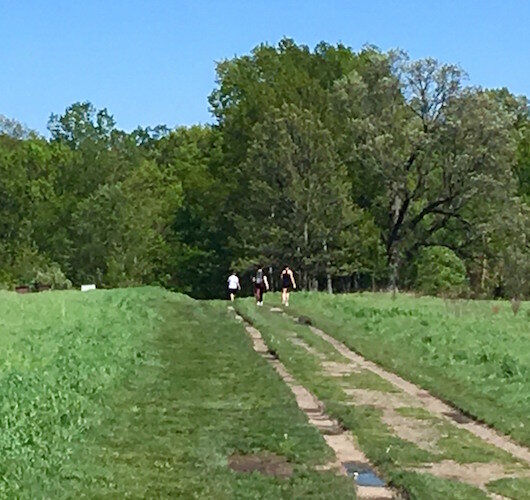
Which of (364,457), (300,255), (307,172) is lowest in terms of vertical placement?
(364,457)

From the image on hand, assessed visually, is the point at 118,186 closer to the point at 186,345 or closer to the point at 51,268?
the point at 51,268

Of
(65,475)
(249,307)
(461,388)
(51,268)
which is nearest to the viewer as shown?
(65,475)

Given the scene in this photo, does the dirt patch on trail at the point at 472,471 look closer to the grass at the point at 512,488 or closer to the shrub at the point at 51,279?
the grass at the point at 512,488

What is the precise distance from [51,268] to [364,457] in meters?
66.2

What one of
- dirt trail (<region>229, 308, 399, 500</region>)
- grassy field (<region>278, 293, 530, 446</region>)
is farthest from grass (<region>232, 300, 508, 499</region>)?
grassy field (<region>278, 293, 530, 446</region>)

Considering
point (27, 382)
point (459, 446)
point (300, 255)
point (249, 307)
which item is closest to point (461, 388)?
point (459, 446)

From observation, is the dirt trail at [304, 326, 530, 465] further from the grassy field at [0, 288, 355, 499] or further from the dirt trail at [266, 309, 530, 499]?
the grassy field at [0, 288, 355, 499]

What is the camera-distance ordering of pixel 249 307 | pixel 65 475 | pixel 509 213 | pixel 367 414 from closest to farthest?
1. pixel 65 475
2. pixel 367 414
3. pixel 249 307
4. pixel 509 213

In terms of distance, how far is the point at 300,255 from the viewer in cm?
5881

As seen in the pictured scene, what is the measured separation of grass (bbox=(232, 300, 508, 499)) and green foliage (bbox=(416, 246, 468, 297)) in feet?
145

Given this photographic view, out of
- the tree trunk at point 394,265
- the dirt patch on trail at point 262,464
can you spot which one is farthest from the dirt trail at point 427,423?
the tree trunk at point 394,265

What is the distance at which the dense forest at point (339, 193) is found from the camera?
5794 cm

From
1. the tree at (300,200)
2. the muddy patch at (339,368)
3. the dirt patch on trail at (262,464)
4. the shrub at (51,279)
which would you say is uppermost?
the tree at (300,200)

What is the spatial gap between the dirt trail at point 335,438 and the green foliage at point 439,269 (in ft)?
147
